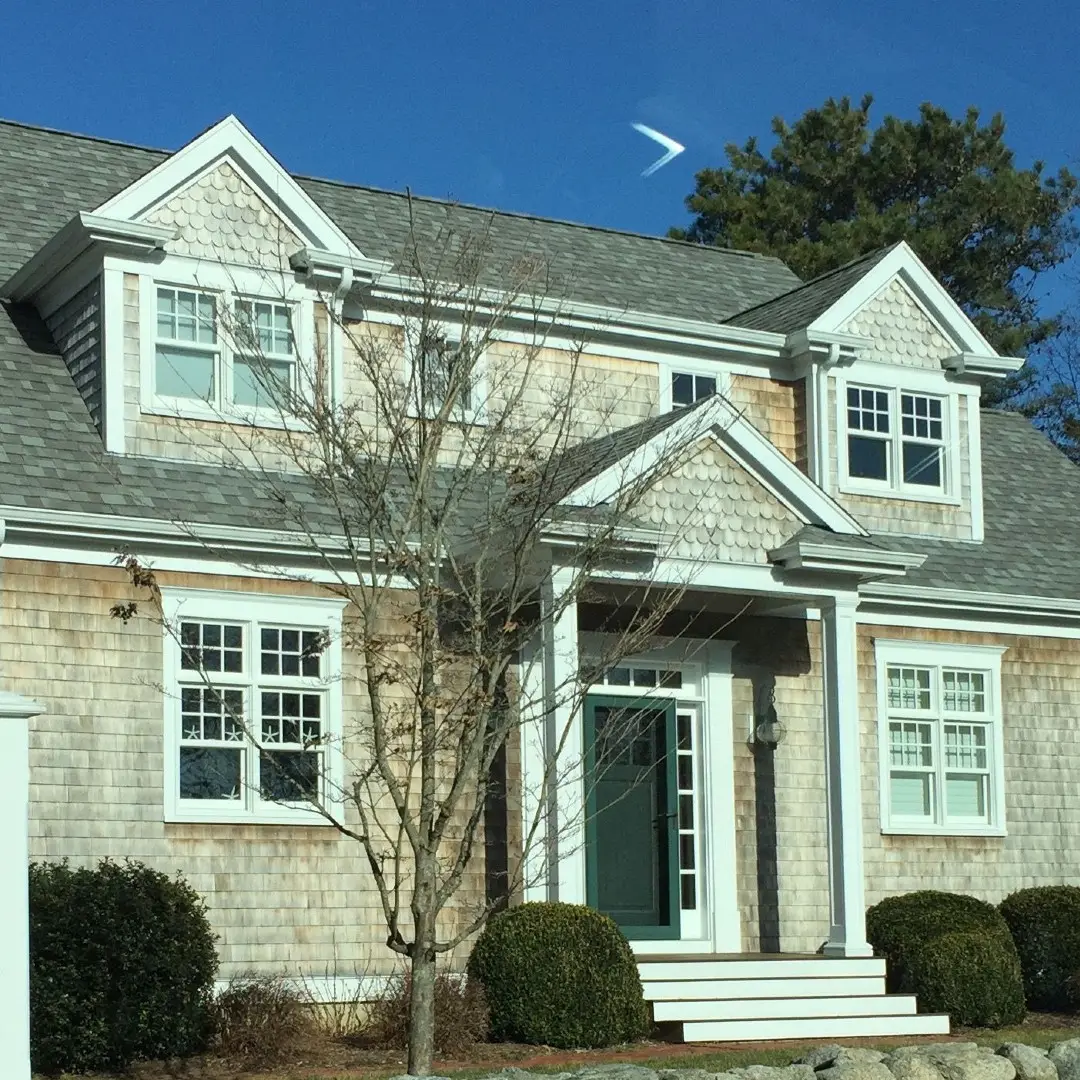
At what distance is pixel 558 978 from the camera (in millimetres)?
14422

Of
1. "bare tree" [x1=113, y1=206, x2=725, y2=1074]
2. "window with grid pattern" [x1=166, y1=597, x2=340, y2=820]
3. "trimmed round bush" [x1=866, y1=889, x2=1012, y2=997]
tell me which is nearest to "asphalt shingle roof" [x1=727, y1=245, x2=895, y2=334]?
"bare tree" [x1=113, y1=206, x2=725, y2=1074]

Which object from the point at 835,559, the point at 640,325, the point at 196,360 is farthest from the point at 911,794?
the point at 196,360

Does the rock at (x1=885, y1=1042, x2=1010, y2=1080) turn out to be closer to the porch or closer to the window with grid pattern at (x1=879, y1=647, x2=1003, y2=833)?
the porch

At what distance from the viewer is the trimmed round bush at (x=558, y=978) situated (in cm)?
1437

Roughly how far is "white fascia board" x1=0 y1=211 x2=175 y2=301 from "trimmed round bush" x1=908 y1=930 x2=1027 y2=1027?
942 cm

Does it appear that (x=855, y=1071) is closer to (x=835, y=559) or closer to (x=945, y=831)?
(x=835, y=559)

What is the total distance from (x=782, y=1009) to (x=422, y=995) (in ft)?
17.9

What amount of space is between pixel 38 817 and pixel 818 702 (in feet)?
26.0

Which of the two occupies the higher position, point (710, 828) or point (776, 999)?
point (710, 828)

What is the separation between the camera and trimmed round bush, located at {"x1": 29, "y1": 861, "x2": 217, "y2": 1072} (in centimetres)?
1305

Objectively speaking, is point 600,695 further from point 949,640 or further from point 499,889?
point 949,640

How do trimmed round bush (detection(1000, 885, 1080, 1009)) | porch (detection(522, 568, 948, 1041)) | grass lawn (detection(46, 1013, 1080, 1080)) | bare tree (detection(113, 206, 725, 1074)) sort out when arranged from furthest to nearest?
trimmed round bush (detection(1000, 885, 1080, 1009))
porch (detection(522, 568, 948, 1041))
grass lawn (detection(46, 1013, 1080, 1080))
bare tree (detection(113, 206, 725, 1074))

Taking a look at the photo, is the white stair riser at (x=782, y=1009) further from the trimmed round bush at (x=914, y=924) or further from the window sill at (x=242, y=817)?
the window sill at (x=242, y=817)

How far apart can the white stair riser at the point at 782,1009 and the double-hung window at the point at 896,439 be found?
19.7 ft
